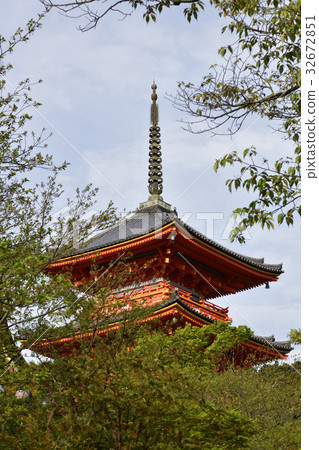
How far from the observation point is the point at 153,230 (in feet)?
64.0

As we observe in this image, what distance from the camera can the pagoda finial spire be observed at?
2588 cm

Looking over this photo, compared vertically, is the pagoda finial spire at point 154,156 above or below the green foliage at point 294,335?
above

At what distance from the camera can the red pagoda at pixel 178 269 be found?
1916cm

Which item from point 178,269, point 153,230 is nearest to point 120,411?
point 153,230

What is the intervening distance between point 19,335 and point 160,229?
10.3m

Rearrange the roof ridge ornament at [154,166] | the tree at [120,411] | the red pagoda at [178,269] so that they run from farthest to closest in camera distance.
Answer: the roof ridge ornament at [154,166], the red pagoda at [178,269], the tree at [120,411]

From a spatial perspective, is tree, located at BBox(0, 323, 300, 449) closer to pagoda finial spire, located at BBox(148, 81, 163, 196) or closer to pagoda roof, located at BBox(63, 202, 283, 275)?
pagoda roof, located at BBox(63, 202, 283, 275)

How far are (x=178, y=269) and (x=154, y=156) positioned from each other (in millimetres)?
7841

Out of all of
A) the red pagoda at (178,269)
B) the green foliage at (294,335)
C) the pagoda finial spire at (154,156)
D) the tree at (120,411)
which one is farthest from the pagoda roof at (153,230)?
the tree at (120,411)

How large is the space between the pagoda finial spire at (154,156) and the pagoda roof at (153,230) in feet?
5.13

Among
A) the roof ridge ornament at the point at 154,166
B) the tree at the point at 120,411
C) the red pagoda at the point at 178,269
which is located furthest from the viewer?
the roof ridge ornament at the point at 154,166

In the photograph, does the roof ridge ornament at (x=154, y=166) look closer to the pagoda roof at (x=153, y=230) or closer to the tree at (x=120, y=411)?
the pagoda roof at (x=153, y=230)

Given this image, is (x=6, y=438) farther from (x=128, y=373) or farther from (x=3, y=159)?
(x=3, y=159)
